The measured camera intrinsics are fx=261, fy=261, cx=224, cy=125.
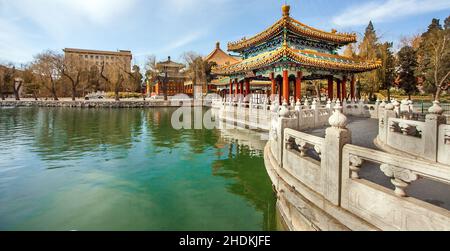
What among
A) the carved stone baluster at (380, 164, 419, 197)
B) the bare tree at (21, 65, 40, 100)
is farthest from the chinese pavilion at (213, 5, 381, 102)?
the bare tree at (21, 65, 40, 100)

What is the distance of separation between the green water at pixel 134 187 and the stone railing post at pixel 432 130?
4.10 meters

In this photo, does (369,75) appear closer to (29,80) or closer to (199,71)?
(199,71)

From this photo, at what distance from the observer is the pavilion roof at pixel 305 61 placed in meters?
17.9

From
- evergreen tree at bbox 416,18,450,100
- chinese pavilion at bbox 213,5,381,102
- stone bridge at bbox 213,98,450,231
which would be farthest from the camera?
evergreen tree at bbox 416,18,450,100

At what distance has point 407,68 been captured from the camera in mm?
39250

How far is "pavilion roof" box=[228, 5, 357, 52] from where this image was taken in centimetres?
1920

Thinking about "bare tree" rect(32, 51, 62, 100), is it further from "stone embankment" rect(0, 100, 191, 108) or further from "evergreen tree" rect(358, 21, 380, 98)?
"evergreen tree" rect(358, 21, 380, 98)

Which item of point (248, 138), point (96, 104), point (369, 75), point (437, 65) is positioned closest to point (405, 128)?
point (248, 138)

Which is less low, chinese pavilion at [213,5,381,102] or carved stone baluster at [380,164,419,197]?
chinese pavilion at [213,5,381,102]

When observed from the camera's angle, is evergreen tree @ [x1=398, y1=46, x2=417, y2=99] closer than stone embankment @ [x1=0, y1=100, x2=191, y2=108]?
Yes

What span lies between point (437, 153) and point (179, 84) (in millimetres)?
67615

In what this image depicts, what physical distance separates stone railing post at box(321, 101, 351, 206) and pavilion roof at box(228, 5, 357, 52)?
16.5 metres

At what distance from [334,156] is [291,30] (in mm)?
17649
